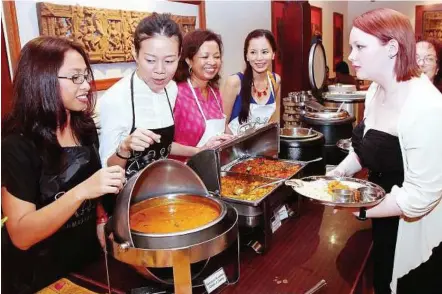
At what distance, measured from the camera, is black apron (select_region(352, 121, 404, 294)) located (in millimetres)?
1577

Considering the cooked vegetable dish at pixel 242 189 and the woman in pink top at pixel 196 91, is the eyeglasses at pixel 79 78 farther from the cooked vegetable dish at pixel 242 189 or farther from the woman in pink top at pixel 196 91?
the woman in pink top at pixel 196 91

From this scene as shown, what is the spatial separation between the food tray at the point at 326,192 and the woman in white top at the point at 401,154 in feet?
0.17

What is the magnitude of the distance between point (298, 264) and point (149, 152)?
0.88m

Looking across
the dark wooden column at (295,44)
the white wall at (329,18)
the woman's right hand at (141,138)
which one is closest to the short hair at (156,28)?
the woman's right hand at (141,138)

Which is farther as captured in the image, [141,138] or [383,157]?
[383,157]

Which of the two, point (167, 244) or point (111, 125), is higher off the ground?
point (111, 125)

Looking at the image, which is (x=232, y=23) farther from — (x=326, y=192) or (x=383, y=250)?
(x=383, y=250)

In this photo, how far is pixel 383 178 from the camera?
5.53 feet

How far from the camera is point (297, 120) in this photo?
156 inches

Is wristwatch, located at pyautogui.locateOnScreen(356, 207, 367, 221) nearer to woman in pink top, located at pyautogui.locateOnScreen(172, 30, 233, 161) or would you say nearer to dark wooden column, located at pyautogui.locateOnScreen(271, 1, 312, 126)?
woman in pink top, located at pyautogui.locateOnScreen(172, 30, 233, 161)

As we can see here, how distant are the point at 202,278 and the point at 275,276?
0.30 meters

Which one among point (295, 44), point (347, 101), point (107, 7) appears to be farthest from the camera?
point (295, 44)

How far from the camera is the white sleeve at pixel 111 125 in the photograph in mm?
1767

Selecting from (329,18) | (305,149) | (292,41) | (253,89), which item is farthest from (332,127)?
(329,18)
